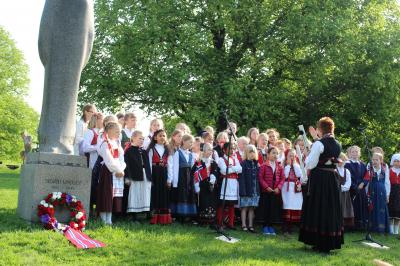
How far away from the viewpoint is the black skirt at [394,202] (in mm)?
12062

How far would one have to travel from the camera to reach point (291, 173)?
10336 millimetres

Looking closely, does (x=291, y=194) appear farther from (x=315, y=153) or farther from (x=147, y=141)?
(x=147, y=141)

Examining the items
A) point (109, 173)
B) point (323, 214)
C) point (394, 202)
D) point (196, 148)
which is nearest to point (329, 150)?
point (323, 214)

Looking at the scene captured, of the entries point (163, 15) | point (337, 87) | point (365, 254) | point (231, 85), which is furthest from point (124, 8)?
point (365, 254)

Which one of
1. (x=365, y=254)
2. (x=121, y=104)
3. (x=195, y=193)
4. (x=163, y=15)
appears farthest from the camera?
(x=121, y=104)

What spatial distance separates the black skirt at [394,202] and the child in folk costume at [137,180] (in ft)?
19.7

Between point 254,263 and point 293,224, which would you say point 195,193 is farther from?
point 254,263

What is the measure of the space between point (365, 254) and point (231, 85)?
1030 cm

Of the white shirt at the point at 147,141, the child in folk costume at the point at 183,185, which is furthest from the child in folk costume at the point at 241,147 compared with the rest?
the white shirt at the point at 147,141

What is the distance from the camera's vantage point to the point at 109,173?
341 inches

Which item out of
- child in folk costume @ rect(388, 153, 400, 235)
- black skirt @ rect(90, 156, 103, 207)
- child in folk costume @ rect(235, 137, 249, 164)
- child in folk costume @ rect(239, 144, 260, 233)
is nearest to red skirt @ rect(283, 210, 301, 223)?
child in folk costume @ rect(239, 144, 260, 233)

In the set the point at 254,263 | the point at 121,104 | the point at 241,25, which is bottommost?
the point at 254,263

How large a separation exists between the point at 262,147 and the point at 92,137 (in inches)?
141

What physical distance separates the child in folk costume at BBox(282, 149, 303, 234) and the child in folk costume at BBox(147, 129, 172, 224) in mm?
2344
